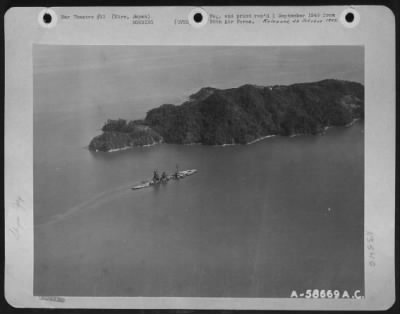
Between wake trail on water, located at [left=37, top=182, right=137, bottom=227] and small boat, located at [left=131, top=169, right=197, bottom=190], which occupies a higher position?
small boat, located at [left=131, top=169, right=197, bottom=190]

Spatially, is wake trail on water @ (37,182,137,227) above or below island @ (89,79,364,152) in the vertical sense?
below

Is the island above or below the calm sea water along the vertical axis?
above

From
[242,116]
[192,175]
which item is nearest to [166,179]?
[192,175]

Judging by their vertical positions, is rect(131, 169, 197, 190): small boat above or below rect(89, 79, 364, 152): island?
below

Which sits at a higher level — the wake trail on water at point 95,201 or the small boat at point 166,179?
the small boat at point 166,179
